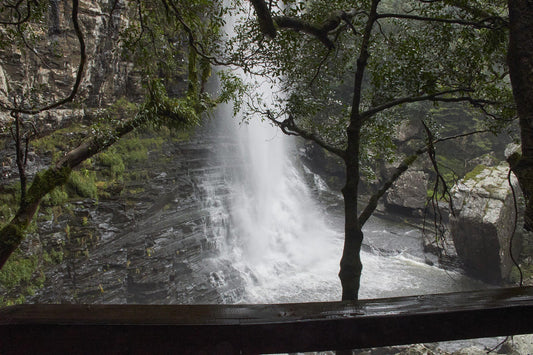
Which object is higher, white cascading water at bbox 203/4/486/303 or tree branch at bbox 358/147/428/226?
tree branch at bbox 358/147/428/226

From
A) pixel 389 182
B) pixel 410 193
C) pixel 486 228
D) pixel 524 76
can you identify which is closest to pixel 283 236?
pixel 410 193

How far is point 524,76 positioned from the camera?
1.76 m

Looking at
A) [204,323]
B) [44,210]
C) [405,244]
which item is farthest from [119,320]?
[405,244]

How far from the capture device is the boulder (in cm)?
1578

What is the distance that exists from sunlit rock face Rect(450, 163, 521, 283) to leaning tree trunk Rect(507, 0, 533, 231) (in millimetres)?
9897

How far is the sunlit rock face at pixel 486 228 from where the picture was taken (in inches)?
422

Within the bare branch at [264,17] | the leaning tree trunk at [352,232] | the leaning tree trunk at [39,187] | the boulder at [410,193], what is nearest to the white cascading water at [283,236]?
the boulder at [410,193]

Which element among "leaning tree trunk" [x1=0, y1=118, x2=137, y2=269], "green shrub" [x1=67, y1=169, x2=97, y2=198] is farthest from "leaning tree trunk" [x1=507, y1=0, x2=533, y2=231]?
"green shrub" [x1=67, y1=169, x2=97, y2=198]

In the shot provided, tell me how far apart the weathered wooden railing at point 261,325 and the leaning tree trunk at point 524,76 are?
2.73 feet

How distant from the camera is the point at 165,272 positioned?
9.95 m

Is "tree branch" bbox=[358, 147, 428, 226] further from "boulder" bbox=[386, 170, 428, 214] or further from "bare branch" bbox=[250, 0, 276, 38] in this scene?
"boulder" bbox=[386, 170, 428, 214]

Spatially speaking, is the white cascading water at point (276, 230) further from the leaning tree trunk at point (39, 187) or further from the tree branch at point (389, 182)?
the leaning tree trunk at point (39, 187)

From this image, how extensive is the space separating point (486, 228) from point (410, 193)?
17.6 feet

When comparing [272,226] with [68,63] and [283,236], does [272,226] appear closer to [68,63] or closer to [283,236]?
[283,236]
